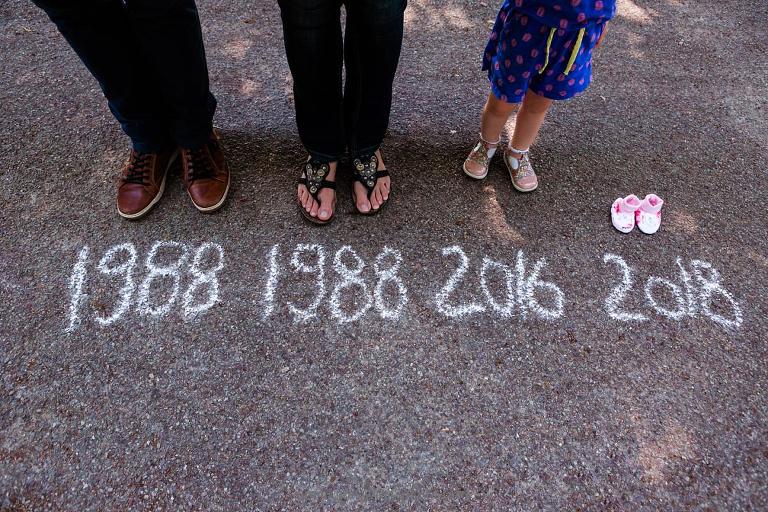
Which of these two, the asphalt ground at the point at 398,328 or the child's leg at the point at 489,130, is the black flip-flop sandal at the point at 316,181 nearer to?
the asphalt ground at the point at 398,328

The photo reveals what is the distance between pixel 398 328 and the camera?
6.06 ft

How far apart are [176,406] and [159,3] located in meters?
1.41

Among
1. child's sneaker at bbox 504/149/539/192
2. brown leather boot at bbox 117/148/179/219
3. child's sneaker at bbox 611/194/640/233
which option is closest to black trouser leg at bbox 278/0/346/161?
brown leather boot at bbox 117/148/179/219

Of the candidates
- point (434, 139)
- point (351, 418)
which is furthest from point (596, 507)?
point (434, 139)

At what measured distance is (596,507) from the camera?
4.92 feet

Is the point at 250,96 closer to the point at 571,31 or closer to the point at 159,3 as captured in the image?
the point at 159,3

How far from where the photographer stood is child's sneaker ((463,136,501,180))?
2352 millimetres

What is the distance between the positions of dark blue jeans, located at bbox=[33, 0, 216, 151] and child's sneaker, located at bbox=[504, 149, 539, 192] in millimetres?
1463

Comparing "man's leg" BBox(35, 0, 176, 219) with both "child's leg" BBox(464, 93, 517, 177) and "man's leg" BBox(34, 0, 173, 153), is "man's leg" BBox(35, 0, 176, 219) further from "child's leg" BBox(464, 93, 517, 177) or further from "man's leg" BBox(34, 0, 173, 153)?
"child's leg" BBox(464, 93, 517, 177)

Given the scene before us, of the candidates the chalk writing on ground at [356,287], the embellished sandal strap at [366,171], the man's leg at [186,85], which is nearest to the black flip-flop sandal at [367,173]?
the embellished sandal strap at [366,171]

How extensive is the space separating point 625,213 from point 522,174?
0.51 m

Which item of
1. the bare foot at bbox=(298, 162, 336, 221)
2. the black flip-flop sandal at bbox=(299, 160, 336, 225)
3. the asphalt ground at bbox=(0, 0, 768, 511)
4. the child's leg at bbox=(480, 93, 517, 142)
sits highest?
the child's leg at bbox=(480, 93, 517, 142)

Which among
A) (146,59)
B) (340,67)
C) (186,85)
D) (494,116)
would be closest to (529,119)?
(494,116)

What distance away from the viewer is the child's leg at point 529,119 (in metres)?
2.06
